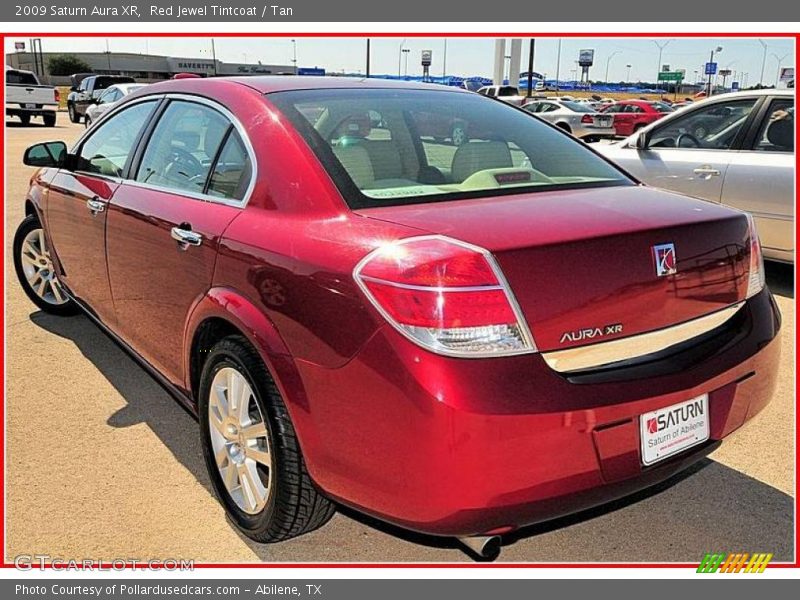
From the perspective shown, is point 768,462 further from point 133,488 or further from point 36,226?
point 36,226

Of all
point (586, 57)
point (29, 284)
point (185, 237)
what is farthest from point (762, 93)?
point (586, 57)

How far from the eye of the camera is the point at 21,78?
95.7 feet

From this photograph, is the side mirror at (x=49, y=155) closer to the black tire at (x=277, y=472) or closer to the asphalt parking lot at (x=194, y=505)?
the asphalt parking lot at (x=194, y=505)

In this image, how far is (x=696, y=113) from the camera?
256 inches

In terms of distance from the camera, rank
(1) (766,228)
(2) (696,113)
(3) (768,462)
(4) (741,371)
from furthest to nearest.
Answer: (2) (696,113) → (1) (766,228) → (3) (768,462) → (4) (741,371)

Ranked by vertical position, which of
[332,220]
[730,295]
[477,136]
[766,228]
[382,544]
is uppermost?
[477,136]

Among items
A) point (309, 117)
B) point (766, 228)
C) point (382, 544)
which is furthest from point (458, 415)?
point (766, 228)

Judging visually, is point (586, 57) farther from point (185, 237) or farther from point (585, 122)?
point (185, 237)

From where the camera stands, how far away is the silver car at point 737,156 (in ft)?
19.3

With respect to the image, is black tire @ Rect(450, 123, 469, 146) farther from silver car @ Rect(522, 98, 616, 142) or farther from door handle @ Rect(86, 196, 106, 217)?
silver car @ Rect(522, 98, 616, 142)

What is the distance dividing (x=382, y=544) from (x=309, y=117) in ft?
5.27

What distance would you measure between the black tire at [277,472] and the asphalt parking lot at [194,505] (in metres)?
0.12

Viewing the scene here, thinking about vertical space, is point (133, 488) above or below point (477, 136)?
below

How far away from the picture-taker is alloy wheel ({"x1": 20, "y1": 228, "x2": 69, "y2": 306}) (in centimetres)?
526
